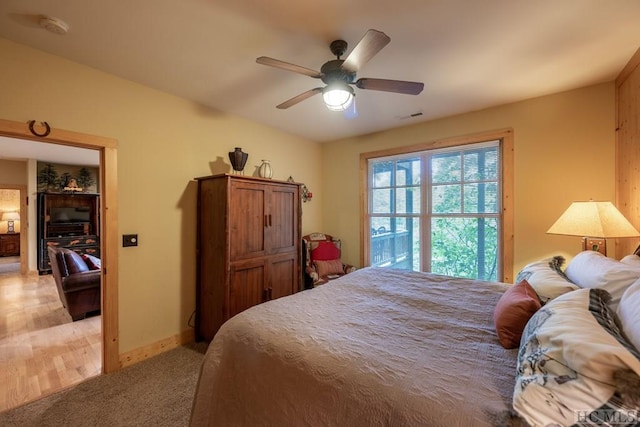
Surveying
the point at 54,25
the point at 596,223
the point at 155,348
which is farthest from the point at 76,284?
the point at 596,223

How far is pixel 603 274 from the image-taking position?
1283 millimetres

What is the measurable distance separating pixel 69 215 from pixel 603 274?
9.56 m

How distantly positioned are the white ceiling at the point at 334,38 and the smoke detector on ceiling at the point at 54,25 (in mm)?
37

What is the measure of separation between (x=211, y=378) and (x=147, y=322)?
157cm

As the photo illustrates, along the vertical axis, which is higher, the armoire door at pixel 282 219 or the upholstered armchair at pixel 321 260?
the armoire door at pixel 282 219

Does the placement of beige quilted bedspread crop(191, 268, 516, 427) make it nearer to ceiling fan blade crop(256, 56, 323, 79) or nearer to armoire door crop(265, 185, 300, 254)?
armoire door crop(265, 185, 300, 254)

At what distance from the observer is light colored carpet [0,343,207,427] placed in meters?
1.79

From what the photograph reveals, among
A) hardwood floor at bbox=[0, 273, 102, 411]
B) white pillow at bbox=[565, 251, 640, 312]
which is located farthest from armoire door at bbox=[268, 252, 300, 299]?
white pillow at bbox=[565, 251, 640, 312]

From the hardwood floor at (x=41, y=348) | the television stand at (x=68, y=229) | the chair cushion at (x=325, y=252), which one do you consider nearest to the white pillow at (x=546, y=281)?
the chair cushion at (x=325, y=252)

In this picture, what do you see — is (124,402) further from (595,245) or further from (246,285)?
(595,245)

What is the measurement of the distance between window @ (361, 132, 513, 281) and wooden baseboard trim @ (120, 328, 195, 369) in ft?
8.26

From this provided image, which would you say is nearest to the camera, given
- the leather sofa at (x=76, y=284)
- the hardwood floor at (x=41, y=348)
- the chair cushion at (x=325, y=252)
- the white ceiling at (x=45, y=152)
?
the hardwood floor at (x=41, y=348)

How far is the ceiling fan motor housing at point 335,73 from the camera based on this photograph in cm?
178

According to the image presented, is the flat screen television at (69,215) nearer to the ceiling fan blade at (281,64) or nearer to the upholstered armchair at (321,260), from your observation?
the upholstered armchair at (321,260)
